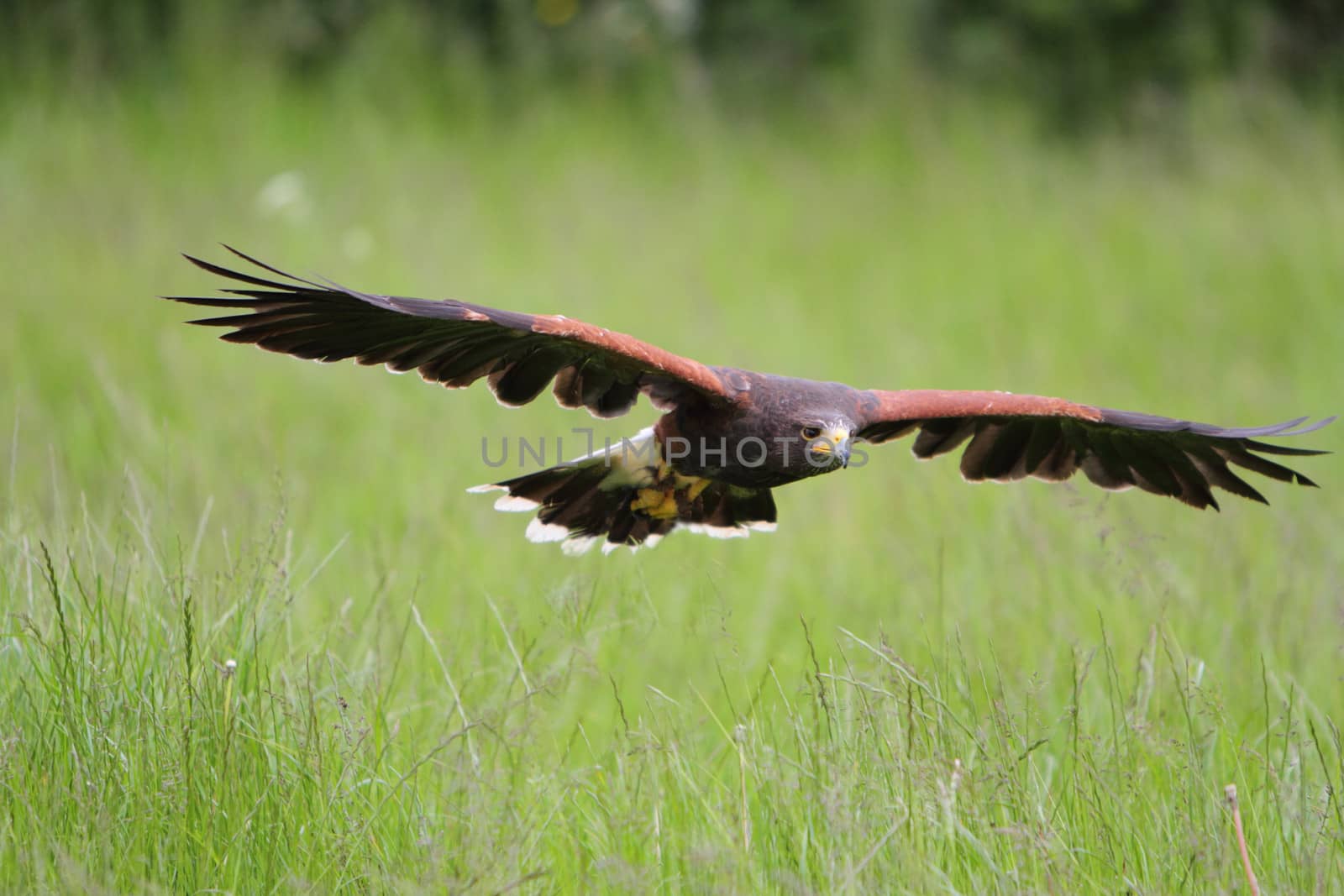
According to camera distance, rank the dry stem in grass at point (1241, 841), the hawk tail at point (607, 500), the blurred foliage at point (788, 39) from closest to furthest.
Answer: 1. the dry stem in grass at point (1241, 841)
2. the hawk tail at point (607, 500)
3. the blurred foliage at point (788, 39)

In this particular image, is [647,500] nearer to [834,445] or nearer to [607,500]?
[607,500]

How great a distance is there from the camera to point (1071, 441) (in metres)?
5.82

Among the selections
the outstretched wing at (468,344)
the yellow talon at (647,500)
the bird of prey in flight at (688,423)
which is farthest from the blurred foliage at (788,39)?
the outstretched wing at (468,344)

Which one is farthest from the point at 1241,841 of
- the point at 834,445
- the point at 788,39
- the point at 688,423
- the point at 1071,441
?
the point at 788,39

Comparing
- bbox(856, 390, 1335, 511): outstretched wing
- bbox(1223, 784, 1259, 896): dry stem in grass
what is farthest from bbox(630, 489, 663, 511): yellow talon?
bbox(1223, 784, 1259, 896): dry stem in grass

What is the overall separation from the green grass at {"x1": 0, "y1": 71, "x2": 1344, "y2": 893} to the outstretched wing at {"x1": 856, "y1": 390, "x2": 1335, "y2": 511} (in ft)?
1.06

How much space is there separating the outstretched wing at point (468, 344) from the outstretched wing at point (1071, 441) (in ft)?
3.01

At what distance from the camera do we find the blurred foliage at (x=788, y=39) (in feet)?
45.3

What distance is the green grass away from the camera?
3615 mm

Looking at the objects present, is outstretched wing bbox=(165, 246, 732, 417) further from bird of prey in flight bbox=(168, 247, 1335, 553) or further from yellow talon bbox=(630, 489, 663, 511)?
yellow talon bbox=(630, 489, 663, 511)

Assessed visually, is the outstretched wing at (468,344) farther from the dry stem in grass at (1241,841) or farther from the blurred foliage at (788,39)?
the blurred foliage at (788,39)

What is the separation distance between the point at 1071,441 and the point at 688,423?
6.18ft

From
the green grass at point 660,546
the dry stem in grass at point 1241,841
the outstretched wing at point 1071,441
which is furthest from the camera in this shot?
the outstretched wing at point 1071,441

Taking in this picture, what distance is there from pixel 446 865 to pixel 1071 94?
13880mm
